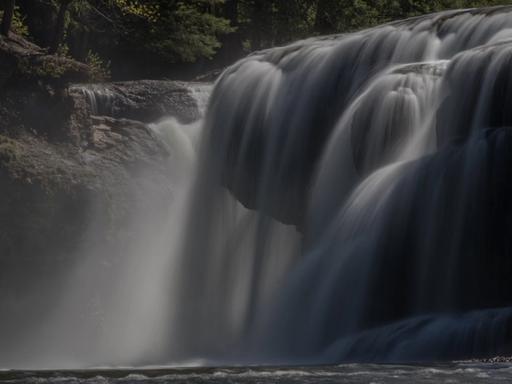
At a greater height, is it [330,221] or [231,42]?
[231,42]

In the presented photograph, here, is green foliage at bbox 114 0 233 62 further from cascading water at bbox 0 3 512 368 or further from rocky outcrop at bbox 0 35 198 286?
rocky outcrop at bbox 0 35 198 286

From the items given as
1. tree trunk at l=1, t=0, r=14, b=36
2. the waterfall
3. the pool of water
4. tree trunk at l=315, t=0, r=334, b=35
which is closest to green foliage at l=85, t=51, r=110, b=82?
tree trunk at l=1, t=0, r=14, b=36

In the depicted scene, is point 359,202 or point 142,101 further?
point 142,101

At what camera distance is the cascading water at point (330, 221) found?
18.7 metres

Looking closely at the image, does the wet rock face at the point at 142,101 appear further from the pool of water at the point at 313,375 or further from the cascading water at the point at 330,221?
the pool of water at the point at 313,375

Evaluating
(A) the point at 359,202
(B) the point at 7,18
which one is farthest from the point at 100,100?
(A) the point at 359,202

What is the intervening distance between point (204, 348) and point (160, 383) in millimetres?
8388

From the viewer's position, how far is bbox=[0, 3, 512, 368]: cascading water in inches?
736

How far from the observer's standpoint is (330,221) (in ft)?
72.6

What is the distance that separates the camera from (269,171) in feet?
80.4

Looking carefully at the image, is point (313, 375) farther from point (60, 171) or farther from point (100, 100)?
point (100, 100)

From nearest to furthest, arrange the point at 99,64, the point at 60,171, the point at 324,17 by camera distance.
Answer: the point at 60,171 → the point at 99,64 → the point at 324,17

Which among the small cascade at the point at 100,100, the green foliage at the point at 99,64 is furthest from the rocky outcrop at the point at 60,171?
the green foliage at the point at 99,64

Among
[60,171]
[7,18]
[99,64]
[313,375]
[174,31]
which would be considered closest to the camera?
[313,375]
